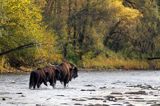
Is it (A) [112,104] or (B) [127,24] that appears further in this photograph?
(B) [127,24]

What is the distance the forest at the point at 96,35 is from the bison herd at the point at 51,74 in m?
18.7

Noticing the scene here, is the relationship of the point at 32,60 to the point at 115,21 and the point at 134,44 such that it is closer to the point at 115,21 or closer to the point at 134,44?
the point at 115,21

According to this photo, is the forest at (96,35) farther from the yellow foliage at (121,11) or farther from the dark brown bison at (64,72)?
the dark brown bison at (64,72)

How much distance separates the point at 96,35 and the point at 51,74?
38.5m

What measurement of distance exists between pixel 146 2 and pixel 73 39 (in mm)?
14421

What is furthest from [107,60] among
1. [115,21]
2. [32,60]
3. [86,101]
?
[86,101]

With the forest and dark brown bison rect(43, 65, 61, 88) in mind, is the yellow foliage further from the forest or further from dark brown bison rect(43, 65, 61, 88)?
dark brown bison rect(43, 65, 61, 88)

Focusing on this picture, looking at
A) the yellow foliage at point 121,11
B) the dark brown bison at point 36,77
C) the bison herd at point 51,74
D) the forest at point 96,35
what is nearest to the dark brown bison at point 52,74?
the bison herd at point 51,74

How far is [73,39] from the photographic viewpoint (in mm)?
73062

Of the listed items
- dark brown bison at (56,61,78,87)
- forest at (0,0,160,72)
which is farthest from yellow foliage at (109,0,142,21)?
dark brown bison at (56,61,78,87)

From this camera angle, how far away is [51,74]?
3438 centimetres

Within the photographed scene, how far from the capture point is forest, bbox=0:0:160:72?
59.5m

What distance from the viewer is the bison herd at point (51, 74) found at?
32853mm

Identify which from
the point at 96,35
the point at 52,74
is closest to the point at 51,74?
the point at 52,74
